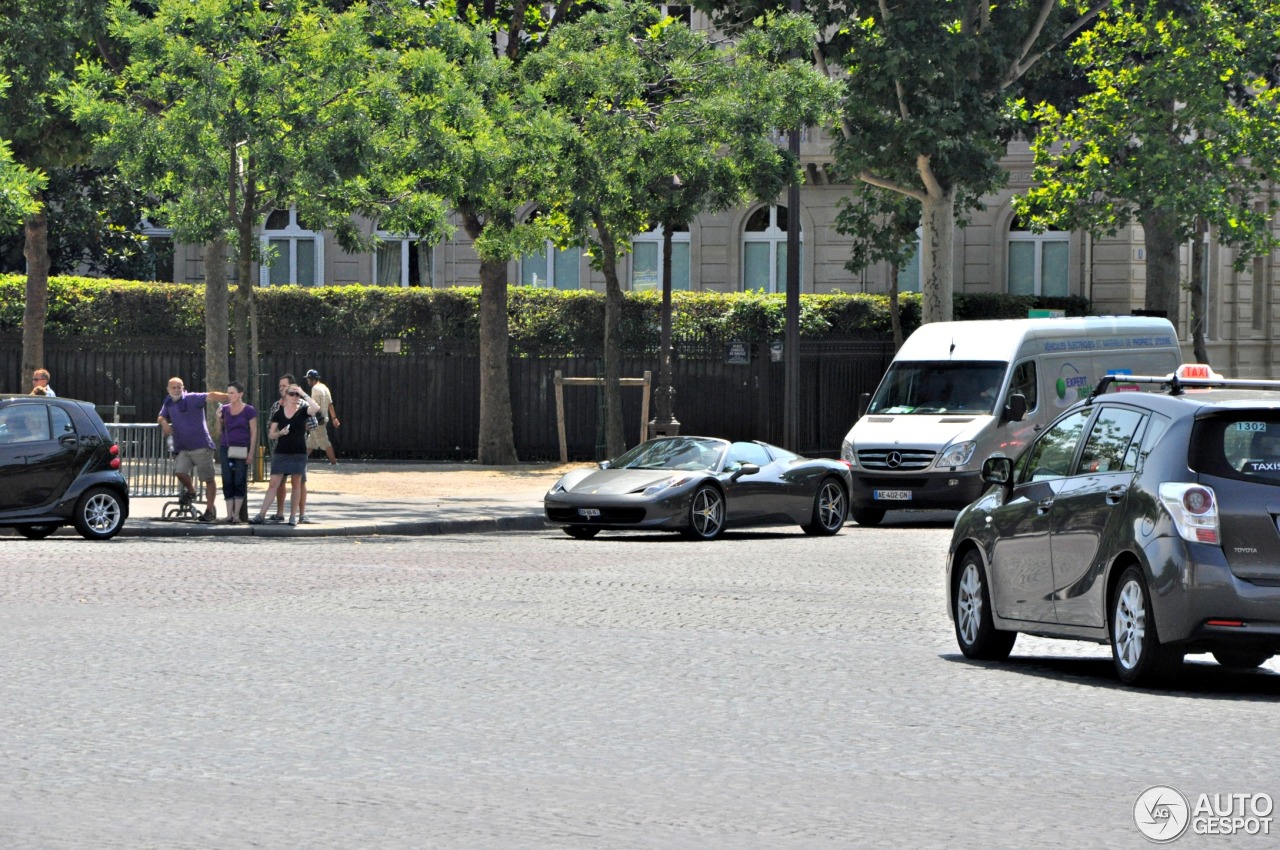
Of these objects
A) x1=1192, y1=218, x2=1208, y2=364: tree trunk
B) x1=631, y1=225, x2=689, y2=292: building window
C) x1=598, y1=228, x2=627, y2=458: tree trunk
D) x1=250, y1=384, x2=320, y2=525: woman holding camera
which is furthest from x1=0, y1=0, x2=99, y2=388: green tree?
x1=1192, y1=218, x2=1208, y2=364: tree trunk

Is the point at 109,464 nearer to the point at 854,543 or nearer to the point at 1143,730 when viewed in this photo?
the point at 854,543

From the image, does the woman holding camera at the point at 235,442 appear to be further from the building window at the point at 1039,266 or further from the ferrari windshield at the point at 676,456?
the building window at the point at 1039,266

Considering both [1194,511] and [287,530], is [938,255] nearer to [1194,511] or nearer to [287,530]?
[287,530]

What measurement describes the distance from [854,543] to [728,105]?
8410 millimetres

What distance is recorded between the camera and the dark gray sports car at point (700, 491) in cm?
2072

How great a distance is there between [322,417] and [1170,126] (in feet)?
58.6

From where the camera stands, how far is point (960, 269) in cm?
4453

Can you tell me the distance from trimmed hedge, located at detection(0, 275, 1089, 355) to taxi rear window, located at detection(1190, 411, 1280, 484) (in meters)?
26.2

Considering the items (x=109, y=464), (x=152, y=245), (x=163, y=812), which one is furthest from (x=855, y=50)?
(x=163, y=812)

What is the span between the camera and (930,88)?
32.0 m

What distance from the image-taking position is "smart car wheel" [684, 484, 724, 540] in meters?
21.0

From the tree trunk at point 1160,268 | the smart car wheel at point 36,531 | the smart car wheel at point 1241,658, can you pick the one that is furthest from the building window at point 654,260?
the smart car wheel at point 1241,658

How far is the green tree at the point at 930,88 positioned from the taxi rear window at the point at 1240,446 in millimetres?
21735

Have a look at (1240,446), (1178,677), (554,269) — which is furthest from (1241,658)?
(554,269)
